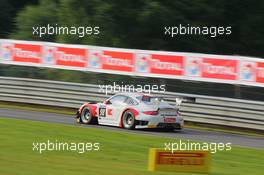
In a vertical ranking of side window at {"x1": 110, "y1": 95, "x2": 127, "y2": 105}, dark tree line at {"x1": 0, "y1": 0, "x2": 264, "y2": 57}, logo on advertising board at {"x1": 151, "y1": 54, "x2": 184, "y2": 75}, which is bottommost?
side window at {"x1": 110, "y1": 95, "x2": 127, "y2": 105}

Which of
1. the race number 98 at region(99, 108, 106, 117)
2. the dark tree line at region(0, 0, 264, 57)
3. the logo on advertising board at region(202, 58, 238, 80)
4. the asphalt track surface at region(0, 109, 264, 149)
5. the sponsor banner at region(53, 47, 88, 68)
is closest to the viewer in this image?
the asphalt track surface at region(0, 109, 264, 149)

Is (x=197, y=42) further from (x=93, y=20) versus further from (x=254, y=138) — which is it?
(x=254, y=138)

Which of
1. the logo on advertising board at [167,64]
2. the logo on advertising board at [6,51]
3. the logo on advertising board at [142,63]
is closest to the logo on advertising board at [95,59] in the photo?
the logo on advertising board at [142,63]

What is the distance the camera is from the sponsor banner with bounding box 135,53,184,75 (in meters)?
23.5

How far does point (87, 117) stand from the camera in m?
21.1

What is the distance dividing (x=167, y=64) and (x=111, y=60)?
246 centimetres

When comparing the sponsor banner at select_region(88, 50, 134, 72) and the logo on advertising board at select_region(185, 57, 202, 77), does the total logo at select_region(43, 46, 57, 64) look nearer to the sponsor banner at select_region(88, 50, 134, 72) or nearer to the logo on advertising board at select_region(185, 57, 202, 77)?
the sponsor banner at select_region(88, 50, 134, 72)

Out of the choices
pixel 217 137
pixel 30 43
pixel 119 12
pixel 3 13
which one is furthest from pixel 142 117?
pixel 3 13

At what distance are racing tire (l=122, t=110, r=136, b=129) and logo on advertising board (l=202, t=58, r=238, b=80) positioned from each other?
12.6ft

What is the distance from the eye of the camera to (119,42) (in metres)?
32.1

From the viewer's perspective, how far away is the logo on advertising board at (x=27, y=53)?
88.6 feet

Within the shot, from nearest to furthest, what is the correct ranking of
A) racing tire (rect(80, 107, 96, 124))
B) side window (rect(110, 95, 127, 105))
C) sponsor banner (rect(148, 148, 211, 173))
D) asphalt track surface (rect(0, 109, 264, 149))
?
sponsor banner (rect(148, 148, 211, 173)) → asphalt track surface (rect(0, 109, 264, 149)) → side window (rect(110, 95, 127, 105)) → racing tire (rect(80, 107, 96, 124))

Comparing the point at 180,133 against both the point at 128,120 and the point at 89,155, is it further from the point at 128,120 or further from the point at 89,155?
the point at 89,155

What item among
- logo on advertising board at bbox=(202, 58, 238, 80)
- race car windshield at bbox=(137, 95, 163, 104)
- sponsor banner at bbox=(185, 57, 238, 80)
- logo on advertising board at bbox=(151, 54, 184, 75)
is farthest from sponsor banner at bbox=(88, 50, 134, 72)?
race car windshield at bbox=(137, 95, 163, 104)
